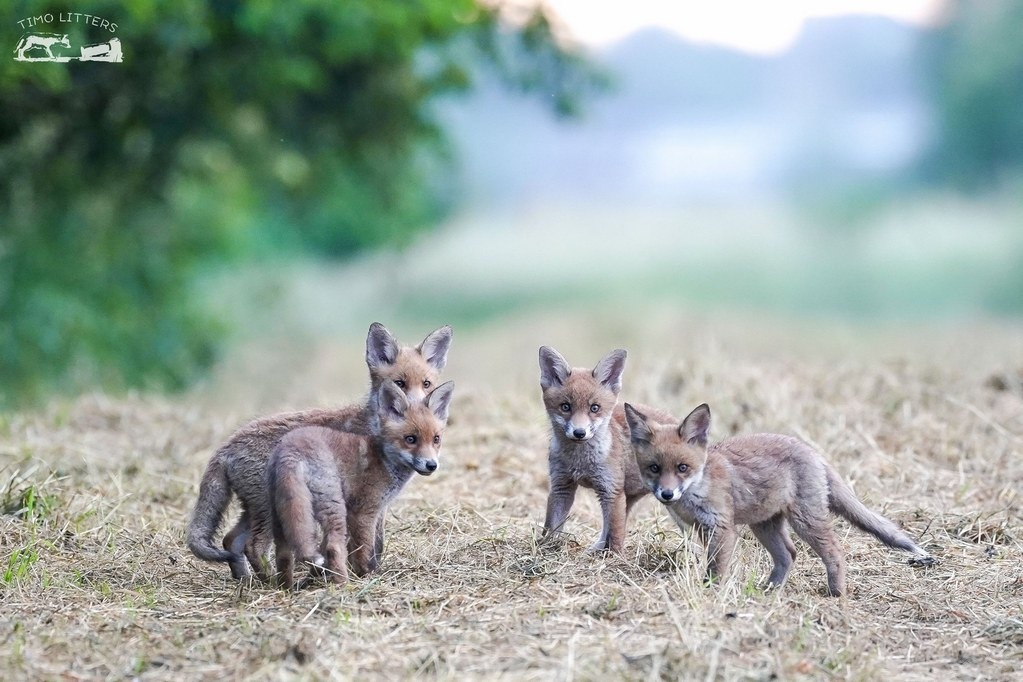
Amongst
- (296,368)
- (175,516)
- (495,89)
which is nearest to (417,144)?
(495,89)

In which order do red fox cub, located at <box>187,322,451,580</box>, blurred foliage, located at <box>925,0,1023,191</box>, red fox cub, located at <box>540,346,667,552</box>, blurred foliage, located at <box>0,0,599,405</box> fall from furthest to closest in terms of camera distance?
blurred foliage, located at <box>925,0,1023,191</box>
blurred foliage, located at <box>0,0,599,405</box>
red fox cub, located at <box>540,346,667,552</box>
red fox cub, located at <box>187,322,451,580</box>

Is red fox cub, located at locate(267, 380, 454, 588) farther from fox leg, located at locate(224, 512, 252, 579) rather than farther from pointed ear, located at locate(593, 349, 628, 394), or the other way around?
pointed ear, located at locate(593, 349, 628, 394)

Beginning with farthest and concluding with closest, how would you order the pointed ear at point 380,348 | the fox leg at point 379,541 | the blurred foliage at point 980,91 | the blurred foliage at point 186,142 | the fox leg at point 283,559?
the blurred foliage at point 980,91
the blurred foliage at point 186,142
the pointed ear at point 380,348
the fox leg at point 379,541
the fox leg at point 283,559

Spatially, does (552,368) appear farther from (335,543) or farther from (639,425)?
(335,543)

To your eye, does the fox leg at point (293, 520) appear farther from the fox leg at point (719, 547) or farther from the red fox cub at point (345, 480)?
the fox leg at point (719, 547)

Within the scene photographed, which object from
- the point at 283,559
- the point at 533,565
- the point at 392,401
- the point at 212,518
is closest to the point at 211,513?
the point at 212,518

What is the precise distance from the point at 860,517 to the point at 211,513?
3476 mm

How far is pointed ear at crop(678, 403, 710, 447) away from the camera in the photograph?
6.15 m

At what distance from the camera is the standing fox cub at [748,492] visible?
20.1 feet

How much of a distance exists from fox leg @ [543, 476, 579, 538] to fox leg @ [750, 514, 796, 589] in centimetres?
107

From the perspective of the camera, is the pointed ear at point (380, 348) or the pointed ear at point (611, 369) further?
the pointed ear at point (380, 348)

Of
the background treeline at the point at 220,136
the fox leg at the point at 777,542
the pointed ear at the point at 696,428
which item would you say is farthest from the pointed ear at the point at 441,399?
the background treeline at the point at 220,136

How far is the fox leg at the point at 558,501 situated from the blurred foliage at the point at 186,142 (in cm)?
655

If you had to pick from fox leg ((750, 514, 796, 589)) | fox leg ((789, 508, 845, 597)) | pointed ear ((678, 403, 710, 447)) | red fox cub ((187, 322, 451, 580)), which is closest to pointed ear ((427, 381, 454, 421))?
red fox cub ((187, 322, 451, 580))
